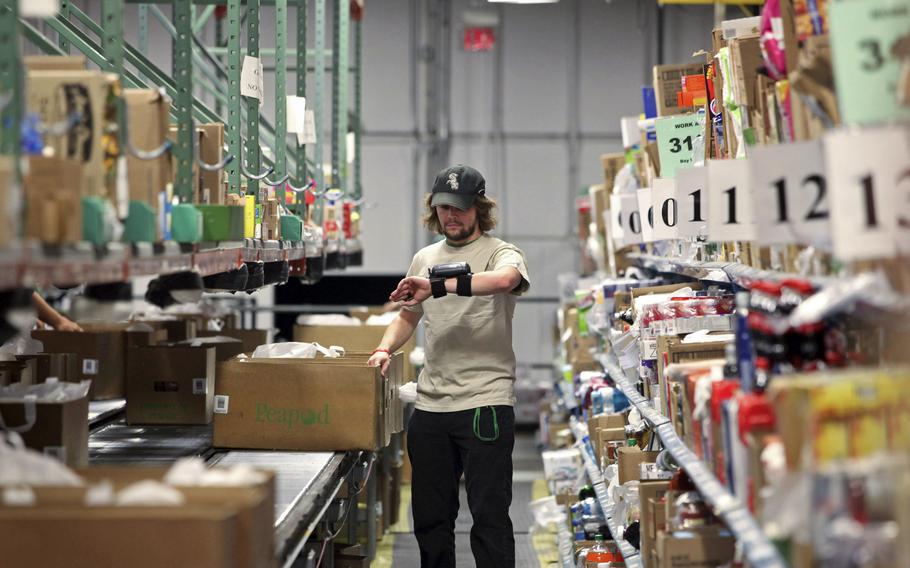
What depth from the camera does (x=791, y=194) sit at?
2699 mm

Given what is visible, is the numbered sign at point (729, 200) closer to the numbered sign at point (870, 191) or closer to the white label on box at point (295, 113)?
the numbered sign at point (870, 191)

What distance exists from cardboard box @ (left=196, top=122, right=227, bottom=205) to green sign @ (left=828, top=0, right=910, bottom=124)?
2.15 meters

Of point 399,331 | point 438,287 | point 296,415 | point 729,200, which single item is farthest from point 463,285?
point 729,200

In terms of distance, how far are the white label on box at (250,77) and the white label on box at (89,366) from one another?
1.45 m

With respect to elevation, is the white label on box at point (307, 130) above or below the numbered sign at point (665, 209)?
above

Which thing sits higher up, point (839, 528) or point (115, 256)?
point (115, 256)

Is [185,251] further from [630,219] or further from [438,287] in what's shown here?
[630,219]

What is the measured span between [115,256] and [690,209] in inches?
88.7

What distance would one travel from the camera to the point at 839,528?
81.9 inches

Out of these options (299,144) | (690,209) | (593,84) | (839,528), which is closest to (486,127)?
(593,84)

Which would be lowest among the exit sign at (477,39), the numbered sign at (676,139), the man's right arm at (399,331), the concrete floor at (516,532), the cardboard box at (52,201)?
the concrete floor at (516,532)

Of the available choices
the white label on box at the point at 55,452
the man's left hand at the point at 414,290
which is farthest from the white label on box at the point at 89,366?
the white label on box at the point at 55,452

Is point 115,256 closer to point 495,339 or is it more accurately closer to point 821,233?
point 821,233

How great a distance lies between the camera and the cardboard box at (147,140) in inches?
122
